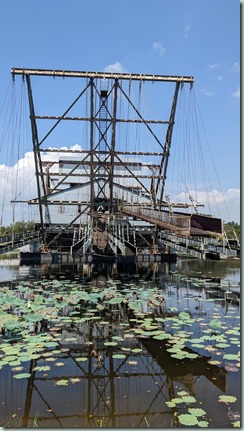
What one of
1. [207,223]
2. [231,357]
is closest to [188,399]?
[231,357]

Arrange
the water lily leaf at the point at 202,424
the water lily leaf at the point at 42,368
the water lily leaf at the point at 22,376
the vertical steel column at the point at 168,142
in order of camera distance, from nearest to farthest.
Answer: the water lily leaf at the point at 202,424 < the water lily leaf at the point at 22,376 < the water lily leaf at the point at 42,368 < the vertical steel column at the point at 168,142

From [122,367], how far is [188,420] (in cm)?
193

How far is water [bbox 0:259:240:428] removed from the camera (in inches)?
169

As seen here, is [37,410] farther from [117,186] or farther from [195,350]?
[117,186]

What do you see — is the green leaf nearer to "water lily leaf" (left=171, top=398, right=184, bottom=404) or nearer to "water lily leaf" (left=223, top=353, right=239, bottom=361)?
"water lily leaf" (left=171, top=398, right=184, bottom=404)

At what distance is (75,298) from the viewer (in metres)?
10.6

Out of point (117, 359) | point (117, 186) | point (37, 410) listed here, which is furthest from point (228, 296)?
point (117, 186)

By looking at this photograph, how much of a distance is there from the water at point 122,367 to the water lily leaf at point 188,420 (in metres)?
0.01

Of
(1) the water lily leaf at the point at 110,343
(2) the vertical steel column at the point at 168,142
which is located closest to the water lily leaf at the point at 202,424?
(1) the water lily leaf at the point at 110,343

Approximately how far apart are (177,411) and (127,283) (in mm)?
10721

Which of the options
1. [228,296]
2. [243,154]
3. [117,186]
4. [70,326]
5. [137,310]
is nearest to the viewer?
[243,154]

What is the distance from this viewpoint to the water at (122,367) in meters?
4.30

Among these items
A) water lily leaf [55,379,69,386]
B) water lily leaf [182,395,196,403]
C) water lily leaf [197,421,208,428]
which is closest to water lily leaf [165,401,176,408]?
water lily leaf [182,395,196,403]

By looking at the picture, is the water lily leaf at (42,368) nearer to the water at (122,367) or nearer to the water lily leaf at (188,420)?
the water at (122,367)
